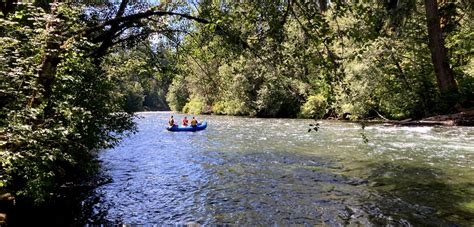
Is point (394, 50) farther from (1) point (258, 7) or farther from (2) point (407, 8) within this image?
(1) point (258, 7)

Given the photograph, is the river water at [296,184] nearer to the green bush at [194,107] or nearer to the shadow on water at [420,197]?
the shadow on water at [420,197]

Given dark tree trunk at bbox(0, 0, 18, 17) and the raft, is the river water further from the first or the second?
the raft

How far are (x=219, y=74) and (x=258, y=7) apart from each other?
2240 millimetres

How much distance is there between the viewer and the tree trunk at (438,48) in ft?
60.9

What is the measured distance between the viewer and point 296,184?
9.37 m

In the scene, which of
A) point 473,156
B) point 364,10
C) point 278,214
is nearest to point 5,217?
point 278,214

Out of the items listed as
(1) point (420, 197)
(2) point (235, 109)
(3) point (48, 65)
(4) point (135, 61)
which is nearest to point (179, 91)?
(2) point (235, 109)

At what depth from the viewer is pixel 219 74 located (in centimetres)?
672

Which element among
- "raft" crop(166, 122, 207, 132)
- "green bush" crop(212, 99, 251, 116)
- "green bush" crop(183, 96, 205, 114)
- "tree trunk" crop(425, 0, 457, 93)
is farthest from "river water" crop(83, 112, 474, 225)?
"green bush" crop(183, 96, 205, 114)

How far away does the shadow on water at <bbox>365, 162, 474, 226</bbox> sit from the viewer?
6.63 meters

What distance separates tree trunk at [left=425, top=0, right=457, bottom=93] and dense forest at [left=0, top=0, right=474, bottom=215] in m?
0.06

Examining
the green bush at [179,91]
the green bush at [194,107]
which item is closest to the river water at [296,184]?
the green bush at [179,91]

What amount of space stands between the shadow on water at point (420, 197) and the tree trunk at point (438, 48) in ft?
33.3

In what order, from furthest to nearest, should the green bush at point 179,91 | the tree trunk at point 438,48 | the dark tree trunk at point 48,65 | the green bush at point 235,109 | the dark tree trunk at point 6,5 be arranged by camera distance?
1. the green bush at point 235,109
2. the tree trunk at point 438,48
3. the green bush at point 179,91
4. the dark tree trunk at point 6,5
5. the dark tree trunk at point 48,65
